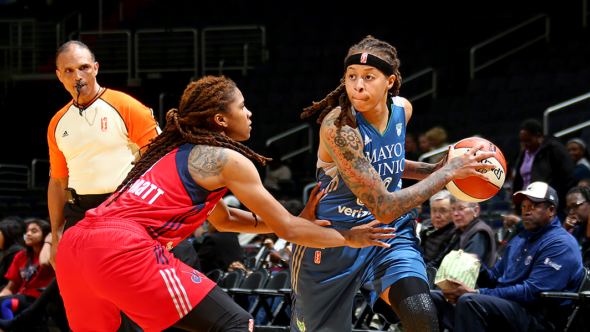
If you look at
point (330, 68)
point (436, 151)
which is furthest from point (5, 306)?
point (330, 68)

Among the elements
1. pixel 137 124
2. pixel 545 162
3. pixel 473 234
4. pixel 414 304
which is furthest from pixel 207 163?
pixel 545 162

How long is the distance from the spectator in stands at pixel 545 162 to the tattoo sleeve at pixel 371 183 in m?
4.14

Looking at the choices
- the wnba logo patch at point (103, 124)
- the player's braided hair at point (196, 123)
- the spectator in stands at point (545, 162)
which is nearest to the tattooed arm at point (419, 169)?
the player's braided hair at point (196, 123)

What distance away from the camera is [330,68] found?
43.0ft

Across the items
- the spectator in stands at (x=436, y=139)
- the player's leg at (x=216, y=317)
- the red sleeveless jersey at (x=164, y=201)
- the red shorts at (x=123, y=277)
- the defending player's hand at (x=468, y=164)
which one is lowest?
the player's leg at (x=216, y=317)

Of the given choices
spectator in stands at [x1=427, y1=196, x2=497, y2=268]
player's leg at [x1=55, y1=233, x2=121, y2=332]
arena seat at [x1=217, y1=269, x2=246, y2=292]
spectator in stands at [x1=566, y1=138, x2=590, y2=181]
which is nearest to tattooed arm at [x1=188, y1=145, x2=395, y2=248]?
player's leg at [x1=55, y1=233, x2=121, y2=332]

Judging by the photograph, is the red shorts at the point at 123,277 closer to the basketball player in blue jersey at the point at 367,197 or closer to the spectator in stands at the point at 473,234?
the basketball player in blue jersey at the point at 367,197

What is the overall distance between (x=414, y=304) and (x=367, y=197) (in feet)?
1.79

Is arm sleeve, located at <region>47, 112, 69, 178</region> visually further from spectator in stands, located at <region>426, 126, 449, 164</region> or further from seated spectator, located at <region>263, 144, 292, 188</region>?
seated spectator, located at <region>263, 144, 292, 188</region>

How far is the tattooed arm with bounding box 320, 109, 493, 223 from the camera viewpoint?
10.2 ft

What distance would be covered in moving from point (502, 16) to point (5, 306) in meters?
11.0

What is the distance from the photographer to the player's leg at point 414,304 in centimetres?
303

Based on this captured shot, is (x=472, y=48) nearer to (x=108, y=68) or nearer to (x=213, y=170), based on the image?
(x=108, y=68)

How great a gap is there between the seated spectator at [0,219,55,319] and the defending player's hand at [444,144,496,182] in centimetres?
482
